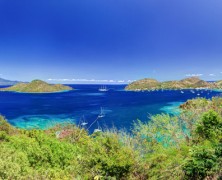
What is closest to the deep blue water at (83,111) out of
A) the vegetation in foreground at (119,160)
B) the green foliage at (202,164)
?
the vegetation in foreground at (119,160)

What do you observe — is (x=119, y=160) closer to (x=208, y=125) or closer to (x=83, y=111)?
(x=208, y=125)

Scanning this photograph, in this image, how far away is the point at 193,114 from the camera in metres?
27.7

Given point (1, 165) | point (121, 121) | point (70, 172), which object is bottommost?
point (121, 121)

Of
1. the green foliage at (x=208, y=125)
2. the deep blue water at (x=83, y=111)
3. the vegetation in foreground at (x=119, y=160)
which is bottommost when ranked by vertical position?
the deep blue water at (x=83, y=111)

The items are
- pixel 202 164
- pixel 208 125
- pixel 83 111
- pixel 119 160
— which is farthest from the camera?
pixel 83 111

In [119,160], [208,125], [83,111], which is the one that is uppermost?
[208,125]

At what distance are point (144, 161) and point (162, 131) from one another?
1016 centimetres

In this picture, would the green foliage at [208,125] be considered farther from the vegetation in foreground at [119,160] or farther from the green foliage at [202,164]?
the green foliage at [202,164]

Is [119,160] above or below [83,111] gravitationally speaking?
above

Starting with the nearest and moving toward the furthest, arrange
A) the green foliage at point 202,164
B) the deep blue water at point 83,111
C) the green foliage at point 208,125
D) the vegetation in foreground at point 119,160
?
the green foliage at point 202,164 < the vegetation in foreground at point 119,160 < the green foliage at point 208,125 < the deep blue water at point 83,111

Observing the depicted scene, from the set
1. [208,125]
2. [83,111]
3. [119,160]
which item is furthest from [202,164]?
[83,111]

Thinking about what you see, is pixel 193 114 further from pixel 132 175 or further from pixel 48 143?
pixel 48 143

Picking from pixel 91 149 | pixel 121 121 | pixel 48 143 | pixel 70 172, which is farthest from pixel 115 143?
pixel 121 121

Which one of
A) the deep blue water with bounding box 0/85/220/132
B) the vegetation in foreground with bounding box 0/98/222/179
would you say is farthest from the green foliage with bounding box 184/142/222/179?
the deep blue water with bounding box 0/85/220/132
